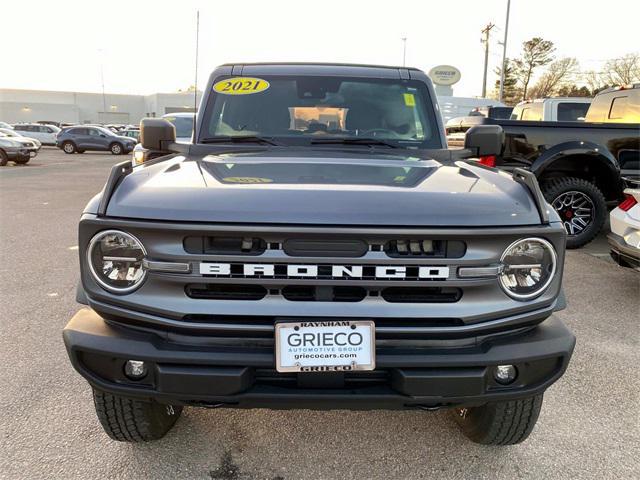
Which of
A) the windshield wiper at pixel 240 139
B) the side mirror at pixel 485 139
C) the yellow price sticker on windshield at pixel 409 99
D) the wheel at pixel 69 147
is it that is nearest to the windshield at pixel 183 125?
the windshield wiper at pixel 240 139

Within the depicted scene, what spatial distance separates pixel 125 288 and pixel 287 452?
1.15 metres

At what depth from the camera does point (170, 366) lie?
183 cm

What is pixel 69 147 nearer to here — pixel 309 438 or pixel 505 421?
pixel 309 438

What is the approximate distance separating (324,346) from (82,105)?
276 feet

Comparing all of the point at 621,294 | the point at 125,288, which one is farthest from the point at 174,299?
the point at 621,294

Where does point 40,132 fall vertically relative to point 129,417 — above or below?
below

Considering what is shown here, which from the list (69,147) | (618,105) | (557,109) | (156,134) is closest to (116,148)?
(69,147)

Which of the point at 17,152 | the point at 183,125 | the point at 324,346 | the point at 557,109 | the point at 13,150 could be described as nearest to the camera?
the point at 324,346

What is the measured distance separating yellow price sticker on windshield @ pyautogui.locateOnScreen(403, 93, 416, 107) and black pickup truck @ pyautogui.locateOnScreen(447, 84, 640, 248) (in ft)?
10.1

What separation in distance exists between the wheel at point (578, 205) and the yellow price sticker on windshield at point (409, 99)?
12.0 ft

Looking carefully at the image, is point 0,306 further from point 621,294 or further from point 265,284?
point 621,294

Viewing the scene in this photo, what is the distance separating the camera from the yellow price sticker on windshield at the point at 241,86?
327 cm

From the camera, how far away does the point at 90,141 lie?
29219mm

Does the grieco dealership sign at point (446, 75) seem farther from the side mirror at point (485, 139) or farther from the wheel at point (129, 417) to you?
the wheel at point (129, 417)
